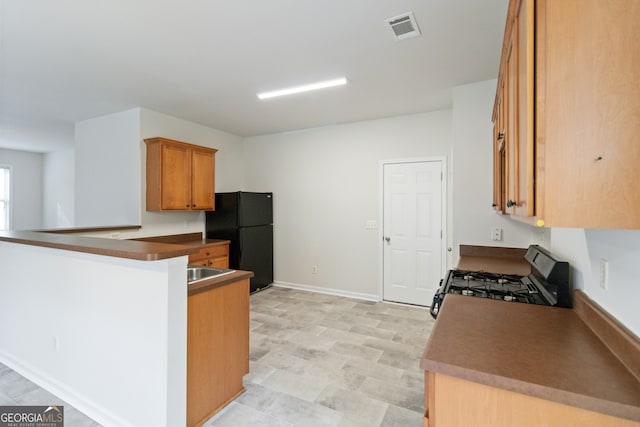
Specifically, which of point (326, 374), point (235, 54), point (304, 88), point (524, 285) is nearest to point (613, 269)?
point (524, 285)

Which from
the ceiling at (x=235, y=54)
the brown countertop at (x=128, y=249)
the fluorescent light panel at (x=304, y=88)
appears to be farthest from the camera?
the fluorescent light panel at (x=304, y=88)

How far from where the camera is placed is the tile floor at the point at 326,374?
1.99 m

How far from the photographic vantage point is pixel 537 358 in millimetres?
999

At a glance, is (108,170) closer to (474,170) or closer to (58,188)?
(58,188)

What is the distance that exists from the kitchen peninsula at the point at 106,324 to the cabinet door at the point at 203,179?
2039 millimetres

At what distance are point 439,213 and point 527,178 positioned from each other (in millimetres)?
3286

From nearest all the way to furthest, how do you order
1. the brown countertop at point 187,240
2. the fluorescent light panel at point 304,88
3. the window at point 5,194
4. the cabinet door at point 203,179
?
1. the fluorescent light panel at point 304,88
2. the brown countertop at point 187,240
3. the cabinet door at point 203,179
4. the window at point 5,194

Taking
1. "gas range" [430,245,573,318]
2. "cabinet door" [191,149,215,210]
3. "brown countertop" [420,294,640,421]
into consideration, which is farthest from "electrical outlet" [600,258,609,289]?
"cabinet door" [191,149,215,210]

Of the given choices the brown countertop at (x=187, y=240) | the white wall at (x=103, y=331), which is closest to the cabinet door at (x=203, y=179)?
the brown countertop at (x=187, y=240)

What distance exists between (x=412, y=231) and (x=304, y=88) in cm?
240

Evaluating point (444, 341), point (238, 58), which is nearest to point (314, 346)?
point (444, 341)

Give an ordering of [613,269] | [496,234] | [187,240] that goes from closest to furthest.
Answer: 1. [613,269]
2. [496,234]
3. [187,240]

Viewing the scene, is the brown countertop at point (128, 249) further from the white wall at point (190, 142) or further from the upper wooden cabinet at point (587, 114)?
the white wall at point (190, 142)

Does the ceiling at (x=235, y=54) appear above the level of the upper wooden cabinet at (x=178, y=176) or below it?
above
